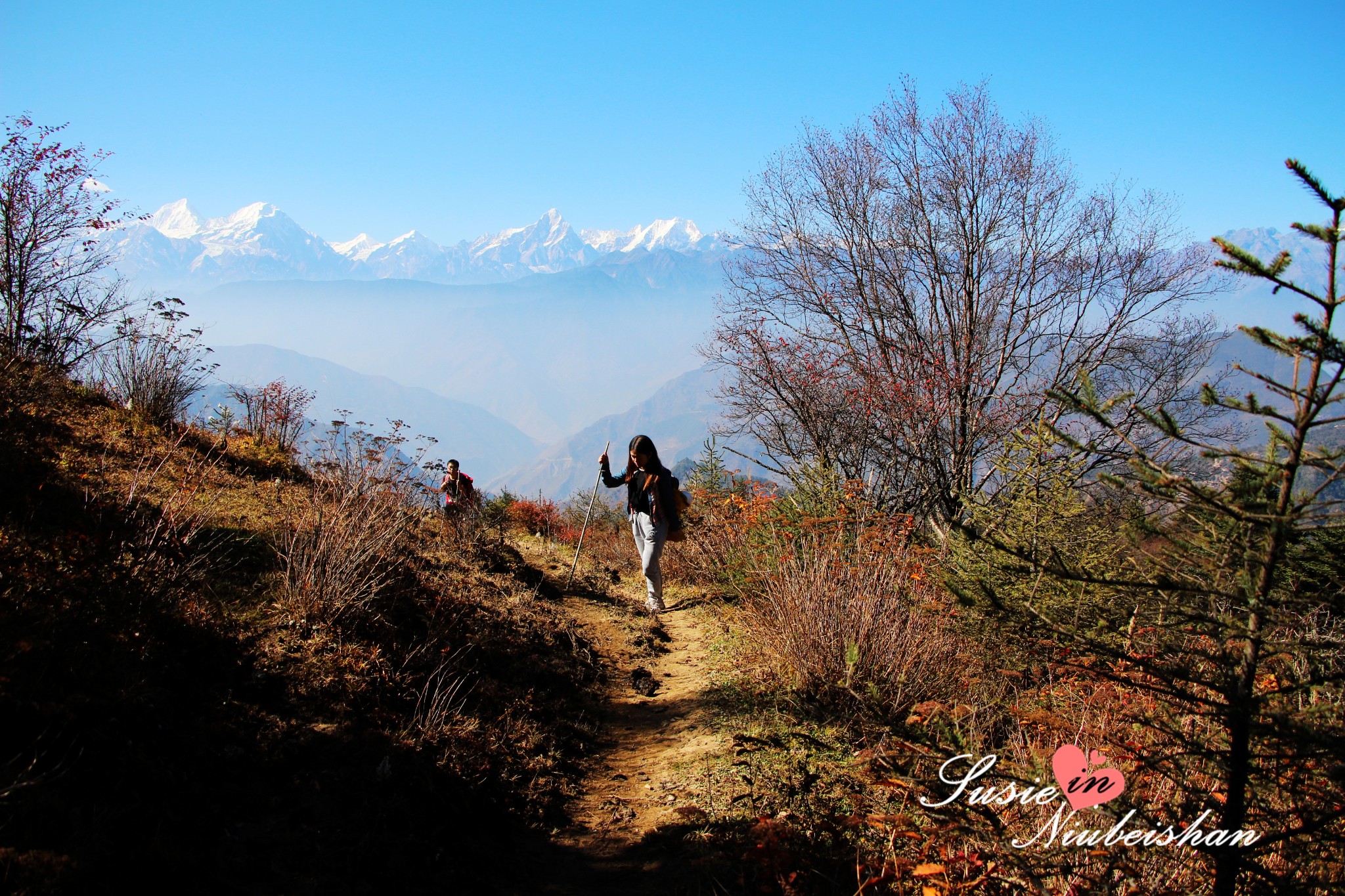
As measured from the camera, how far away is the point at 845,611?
4.66m

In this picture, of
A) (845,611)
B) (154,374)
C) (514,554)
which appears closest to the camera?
(845,611)

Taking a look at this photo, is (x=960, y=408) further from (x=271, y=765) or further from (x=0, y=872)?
(x=0, y=872)

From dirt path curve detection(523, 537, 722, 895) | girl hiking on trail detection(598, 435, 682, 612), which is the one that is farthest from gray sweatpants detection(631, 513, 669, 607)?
dirt path curve detection(523, 537, 722, 895)

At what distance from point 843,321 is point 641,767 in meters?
12.0

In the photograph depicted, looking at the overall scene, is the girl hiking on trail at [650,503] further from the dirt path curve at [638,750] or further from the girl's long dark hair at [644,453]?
the dirt path curve at [638,750]

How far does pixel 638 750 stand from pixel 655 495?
3642 mm

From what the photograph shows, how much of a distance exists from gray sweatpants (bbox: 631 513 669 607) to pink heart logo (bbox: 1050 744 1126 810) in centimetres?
576

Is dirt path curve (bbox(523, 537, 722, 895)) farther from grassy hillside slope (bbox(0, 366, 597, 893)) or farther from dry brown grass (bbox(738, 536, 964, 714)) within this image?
dry brown grass (bbox(738, 536, 964, 714))

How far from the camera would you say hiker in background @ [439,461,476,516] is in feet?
28.4

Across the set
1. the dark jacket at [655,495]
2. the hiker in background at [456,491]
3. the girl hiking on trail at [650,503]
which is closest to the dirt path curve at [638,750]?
the girl hiking on trail at [650,503]

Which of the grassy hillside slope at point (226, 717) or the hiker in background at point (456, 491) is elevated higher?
the hiker in background at point (456, 491)

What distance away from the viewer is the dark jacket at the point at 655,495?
25.7 feet

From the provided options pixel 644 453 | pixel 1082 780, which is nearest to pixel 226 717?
pixel 1082 780

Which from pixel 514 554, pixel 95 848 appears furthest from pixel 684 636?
pixel 95 848
